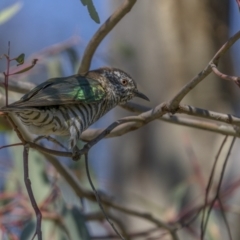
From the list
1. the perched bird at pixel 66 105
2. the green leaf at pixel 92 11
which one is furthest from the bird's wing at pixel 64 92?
the green leaf at pixel 92 11

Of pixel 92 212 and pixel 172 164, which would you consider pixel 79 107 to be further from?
pixel 172 164

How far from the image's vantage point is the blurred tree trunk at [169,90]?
347 centimetres

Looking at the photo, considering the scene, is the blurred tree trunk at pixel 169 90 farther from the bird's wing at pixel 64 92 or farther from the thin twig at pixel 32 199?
the thin twig at pixel 32 199

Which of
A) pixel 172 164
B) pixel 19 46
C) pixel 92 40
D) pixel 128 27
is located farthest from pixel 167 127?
pixel 19 46

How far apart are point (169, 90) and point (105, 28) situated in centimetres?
Result: 159

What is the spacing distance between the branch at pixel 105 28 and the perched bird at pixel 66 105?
0.08 m

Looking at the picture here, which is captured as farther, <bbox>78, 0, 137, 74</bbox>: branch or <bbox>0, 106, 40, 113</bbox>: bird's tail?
<bbox>78, 0, 137, 74</bbox>: branch

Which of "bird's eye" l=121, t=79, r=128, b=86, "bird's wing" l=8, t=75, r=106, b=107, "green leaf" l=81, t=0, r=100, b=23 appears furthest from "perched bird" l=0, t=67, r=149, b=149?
"green leaf" l=81, t=0, r=100, b=23

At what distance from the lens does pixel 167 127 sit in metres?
3.55

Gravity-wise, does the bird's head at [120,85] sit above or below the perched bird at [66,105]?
below

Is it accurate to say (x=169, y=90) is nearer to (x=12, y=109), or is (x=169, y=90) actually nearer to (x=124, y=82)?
(x=124, y=82)

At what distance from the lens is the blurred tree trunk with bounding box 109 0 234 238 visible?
136 inches

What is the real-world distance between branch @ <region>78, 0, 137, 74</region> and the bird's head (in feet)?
0.61

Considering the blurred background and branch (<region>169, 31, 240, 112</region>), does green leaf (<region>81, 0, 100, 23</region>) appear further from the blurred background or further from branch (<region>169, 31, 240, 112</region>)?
the blurred background
